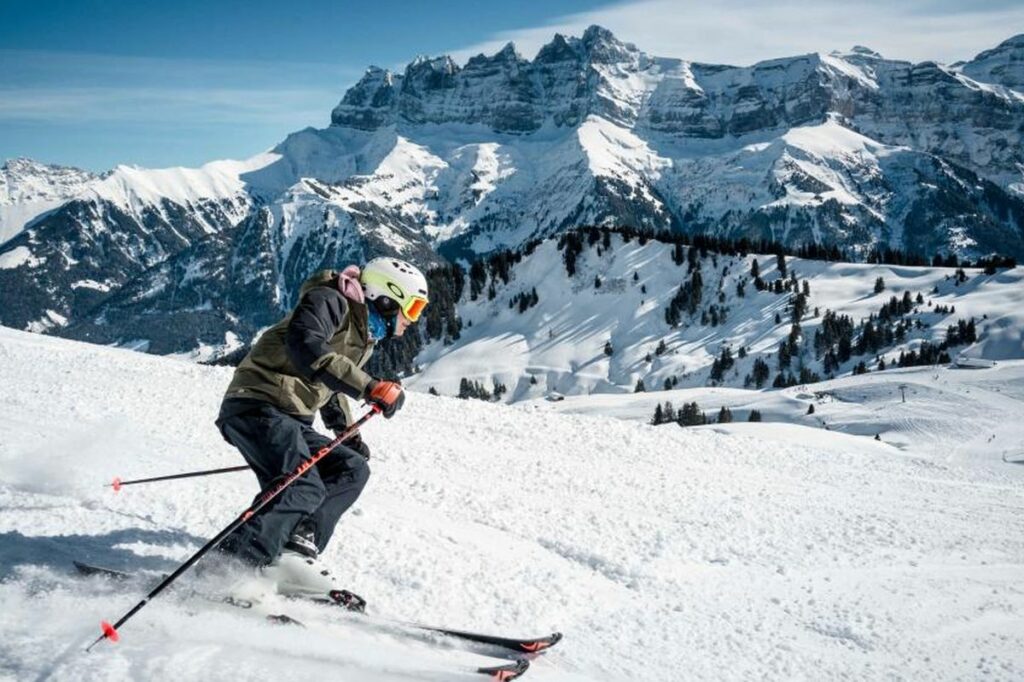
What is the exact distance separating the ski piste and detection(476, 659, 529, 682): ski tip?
0.34m

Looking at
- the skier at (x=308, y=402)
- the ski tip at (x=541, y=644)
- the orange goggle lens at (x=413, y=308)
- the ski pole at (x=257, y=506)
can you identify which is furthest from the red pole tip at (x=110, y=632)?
the orange goggle lens at (x=413, y=308)

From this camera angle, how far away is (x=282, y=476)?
6.09 m

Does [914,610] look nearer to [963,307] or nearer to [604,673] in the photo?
[604,673]

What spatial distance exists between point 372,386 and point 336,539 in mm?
2760

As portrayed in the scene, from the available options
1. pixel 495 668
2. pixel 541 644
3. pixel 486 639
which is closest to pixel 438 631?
pixel 486 639

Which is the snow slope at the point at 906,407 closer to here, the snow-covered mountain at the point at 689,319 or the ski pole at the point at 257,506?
the snow-covered mountain at the point at 689,319

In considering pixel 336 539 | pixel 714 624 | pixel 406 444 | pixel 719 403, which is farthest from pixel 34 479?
pixel 719 403

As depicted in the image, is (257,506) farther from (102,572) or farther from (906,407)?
(906,407)

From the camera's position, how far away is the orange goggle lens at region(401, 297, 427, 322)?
22.4 feet

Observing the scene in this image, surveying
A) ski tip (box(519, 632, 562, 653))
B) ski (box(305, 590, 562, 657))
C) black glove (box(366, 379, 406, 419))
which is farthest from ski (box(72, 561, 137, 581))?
ski tip (box(519, 632, 562, 653))

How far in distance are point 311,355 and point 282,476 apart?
3.49 feet

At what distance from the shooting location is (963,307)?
131m

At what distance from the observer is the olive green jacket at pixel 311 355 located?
607 centimetres

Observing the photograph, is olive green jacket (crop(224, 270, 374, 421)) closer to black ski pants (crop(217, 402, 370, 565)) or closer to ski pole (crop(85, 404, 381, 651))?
black ski pants (crop(217, 402, 370, 565))
